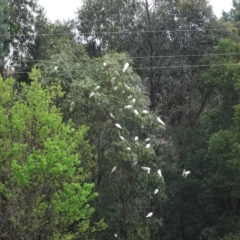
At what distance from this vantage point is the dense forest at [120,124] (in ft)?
49.0

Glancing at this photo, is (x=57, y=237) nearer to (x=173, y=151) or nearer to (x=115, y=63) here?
(x=115, y=63)

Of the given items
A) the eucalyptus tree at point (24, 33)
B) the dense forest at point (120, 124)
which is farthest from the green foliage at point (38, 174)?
the eucalyptus tree at point (24, 33)

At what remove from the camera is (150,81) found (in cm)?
2253

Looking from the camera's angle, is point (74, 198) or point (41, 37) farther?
point (41, 37)

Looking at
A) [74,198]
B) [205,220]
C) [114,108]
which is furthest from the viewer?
[205,220]

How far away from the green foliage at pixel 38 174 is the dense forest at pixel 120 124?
0.03 metres

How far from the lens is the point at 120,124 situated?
17141 mm

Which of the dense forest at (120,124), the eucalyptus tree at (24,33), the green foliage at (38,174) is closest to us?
the green foliage at (38,174)

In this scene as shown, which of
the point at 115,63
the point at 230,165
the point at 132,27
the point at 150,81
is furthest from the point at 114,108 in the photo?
the point at 132,27

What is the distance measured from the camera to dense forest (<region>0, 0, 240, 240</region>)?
14.9 meters

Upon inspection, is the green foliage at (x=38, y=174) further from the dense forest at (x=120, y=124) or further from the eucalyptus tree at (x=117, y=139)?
the eucalyptus tree at (x=117, y=139)

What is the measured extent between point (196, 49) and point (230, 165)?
20.9ft

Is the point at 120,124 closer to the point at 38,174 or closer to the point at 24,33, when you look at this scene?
the point at 38,174

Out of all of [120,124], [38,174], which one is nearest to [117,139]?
[120,124]
